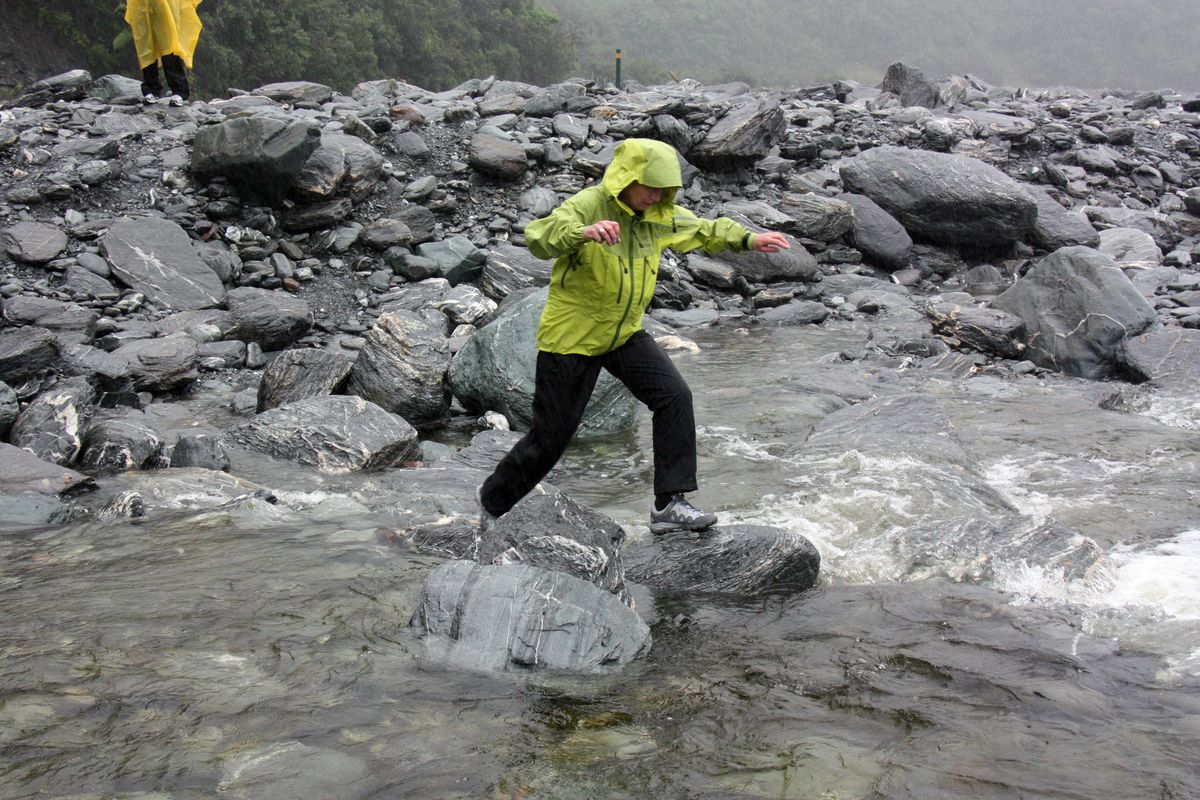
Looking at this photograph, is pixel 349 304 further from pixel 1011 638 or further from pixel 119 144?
pixel 1011 638

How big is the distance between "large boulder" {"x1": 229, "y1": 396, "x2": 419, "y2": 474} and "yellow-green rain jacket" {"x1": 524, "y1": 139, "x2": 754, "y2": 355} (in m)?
2.70

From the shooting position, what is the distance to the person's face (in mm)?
4316

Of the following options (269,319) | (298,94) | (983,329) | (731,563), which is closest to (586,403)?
(731,563)

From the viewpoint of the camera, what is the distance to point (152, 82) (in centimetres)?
1463

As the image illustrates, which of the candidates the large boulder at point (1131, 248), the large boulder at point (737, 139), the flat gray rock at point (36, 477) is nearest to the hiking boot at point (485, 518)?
the flat gray rock at point (36, 477)

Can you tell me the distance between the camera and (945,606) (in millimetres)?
4637

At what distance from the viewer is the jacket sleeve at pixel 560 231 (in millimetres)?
4102

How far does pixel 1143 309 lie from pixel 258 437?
26.9 ft

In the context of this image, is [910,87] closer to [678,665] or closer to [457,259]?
[457,259]

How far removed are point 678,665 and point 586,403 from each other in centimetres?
126

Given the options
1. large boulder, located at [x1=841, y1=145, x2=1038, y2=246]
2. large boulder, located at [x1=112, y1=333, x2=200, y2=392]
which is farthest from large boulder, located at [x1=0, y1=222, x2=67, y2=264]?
large boulder, located at [x1=841, y1=145, x2=1038, y2=246]

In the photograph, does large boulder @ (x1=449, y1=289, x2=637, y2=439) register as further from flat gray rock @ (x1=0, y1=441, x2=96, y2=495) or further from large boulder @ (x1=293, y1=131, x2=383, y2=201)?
large boulder @ (x1=293, y1=131, x2=383, y2=201)

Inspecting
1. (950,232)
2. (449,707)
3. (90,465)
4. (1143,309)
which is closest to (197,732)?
(449,707)

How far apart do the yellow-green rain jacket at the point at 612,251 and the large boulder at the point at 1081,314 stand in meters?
6.45
